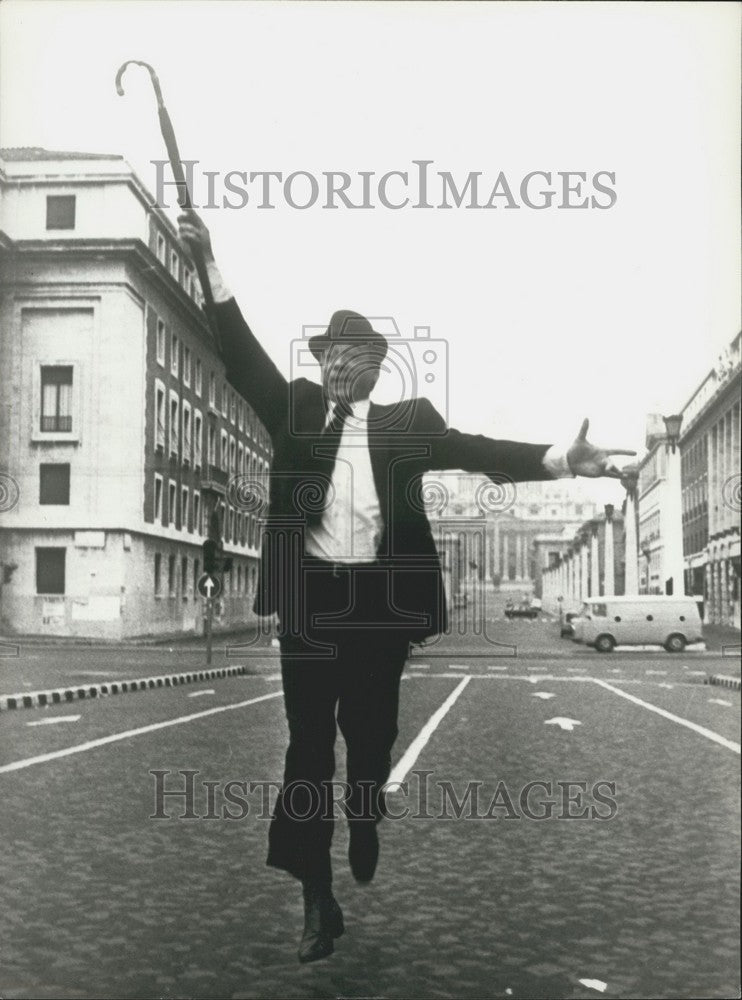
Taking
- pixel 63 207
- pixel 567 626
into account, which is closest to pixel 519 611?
pixel 567 626

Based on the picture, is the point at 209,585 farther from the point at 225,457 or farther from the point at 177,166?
the point at 177,166

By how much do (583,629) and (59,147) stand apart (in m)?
2.95

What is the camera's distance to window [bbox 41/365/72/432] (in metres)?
4.81

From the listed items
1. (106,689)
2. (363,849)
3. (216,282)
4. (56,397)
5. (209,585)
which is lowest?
(363,849)

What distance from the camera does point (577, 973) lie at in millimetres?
3537

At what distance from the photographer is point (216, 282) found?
4.44 metres

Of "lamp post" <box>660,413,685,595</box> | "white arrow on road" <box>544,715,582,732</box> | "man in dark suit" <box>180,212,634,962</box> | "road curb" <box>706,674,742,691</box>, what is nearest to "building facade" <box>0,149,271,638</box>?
"man in dark suit" <box>180,212,634,962</box>

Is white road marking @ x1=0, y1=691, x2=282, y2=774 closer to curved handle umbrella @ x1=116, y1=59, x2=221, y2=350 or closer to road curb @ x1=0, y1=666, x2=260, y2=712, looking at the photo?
road curb @ x1=0, y1=666, x2=260, y2=712

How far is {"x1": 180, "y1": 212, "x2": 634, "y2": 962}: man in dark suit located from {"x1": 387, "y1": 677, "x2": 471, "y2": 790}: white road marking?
0.12 meters

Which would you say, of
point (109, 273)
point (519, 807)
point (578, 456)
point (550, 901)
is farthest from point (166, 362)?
point (550, 901)

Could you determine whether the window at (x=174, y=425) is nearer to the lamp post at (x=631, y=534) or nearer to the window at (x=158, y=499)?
the window at (x=158, y=499)

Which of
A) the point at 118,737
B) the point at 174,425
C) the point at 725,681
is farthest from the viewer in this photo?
the point at 118,737

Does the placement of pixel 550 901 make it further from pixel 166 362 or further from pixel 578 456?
pixel 166 362

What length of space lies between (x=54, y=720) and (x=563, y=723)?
208 cm
